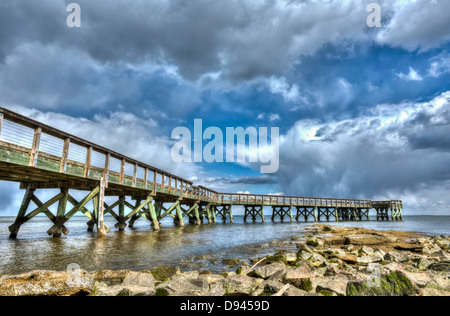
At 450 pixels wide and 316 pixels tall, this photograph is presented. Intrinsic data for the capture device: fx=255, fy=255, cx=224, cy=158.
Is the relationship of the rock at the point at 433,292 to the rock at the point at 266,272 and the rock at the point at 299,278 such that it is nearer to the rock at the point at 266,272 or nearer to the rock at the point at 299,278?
the rock at the point at 299,278

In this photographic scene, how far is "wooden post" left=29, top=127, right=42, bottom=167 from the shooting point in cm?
1062

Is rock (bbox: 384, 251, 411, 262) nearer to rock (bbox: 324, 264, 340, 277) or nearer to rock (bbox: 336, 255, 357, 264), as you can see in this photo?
rock (bbox: 336, 255, 357, 264)

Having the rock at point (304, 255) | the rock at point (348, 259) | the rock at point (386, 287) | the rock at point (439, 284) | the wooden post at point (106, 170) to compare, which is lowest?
the rock at point (348, 259)

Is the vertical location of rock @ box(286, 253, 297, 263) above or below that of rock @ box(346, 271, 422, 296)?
below

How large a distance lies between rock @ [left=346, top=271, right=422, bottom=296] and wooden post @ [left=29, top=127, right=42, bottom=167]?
12.1m

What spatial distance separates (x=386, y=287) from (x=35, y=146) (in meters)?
13.0

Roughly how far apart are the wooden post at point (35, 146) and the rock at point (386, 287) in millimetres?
12087

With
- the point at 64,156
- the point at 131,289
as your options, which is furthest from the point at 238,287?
the point at 64,156

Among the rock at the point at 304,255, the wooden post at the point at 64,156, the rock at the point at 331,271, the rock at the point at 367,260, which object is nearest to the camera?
the rock at the point at 331,271

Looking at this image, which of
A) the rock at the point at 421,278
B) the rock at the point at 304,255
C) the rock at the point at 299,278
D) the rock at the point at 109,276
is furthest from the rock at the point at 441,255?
the rock at the point at 109,276

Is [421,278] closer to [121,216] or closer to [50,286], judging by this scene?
[50,286]

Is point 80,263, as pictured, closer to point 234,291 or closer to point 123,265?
point 123,265

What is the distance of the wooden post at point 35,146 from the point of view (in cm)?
1062

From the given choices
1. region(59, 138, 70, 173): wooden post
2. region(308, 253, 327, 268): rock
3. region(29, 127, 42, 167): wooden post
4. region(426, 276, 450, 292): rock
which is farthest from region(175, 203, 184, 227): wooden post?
region(426, 276, 450, 292): rock
